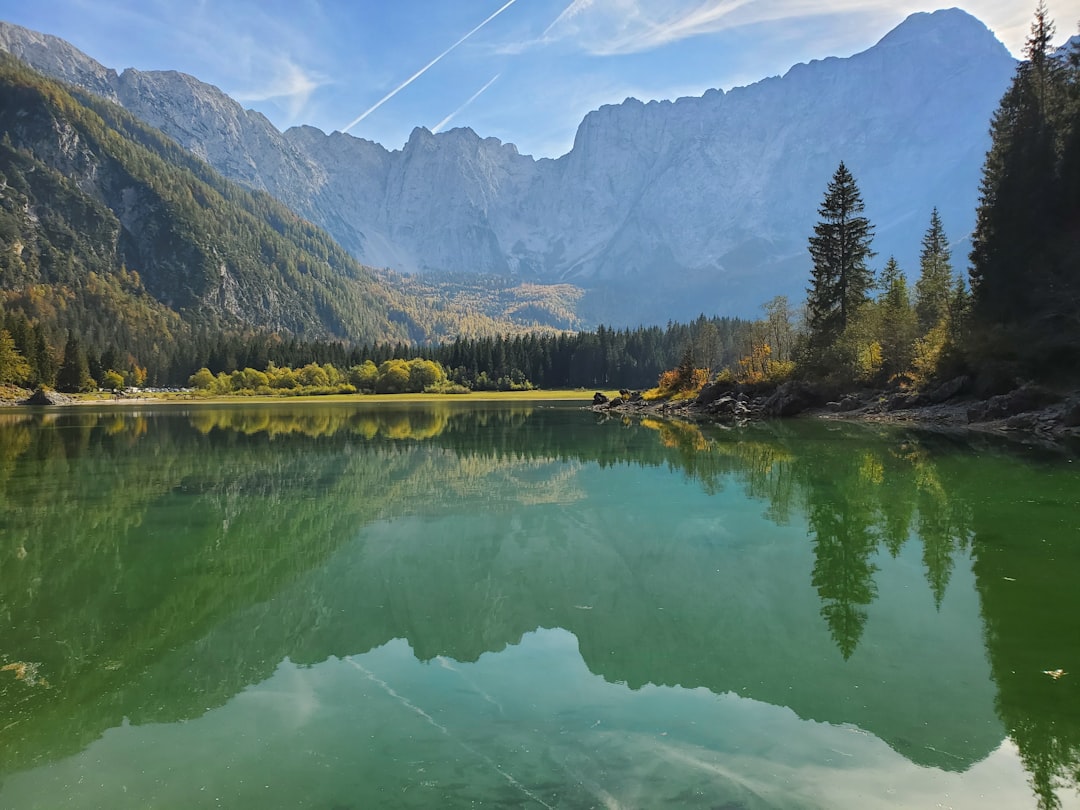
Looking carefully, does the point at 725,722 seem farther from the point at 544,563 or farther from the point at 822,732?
the point at 544,563

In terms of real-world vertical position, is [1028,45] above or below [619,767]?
above

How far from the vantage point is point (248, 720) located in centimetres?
798

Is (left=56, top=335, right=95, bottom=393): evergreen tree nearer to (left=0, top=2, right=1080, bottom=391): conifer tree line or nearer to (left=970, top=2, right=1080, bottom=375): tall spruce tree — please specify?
(left=0, top=2, right=1080, bottom=391): conifer tree line

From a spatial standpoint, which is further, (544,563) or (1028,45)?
(1028,45)

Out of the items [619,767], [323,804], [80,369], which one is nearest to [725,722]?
[619,767]

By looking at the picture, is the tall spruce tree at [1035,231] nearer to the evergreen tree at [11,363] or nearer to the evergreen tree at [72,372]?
the evergreen tree at [11,363]

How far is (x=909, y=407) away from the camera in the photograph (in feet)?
175

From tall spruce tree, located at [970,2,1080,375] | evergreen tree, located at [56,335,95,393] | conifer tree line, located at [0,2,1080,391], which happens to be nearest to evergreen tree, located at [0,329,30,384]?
conifer tree line, located at [0,2,1080,391]

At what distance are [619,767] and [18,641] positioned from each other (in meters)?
9.51

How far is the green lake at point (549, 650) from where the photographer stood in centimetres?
662

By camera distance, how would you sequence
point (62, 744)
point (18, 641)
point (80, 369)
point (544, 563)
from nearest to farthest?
point (62, 744), point (18, 641), point (544, 563), point (80, 369)

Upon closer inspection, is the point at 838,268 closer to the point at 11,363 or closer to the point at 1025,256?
the point at 1025,256

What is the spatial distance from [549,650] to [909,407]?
171ft

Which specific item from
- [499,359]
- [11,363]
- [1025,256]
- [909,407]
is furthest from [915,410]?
[11,363]
